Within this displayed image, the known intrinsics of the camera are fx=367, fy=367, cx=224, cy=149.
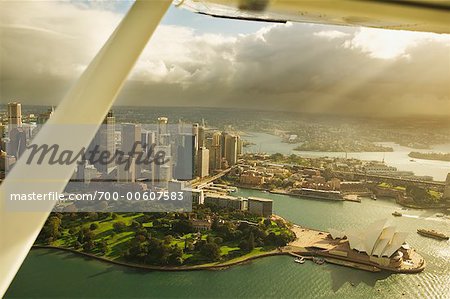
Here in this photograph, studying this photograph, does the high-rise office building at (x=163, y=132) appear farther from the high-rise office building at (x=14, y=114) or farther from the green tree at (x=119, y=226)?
the high-rise office building at (x=14, y=114)

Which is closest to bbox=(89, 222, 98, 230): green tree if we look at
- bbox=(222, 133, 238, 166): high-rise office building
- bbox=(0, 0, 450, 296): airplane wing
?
bbox=(222, 133, 238, 166): high-rise office building

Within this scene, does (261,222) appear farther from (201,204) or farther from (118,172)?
(118,172)

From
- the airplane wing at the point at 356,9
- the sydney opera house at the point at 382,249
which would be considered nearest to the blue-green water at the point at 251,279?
the sydney opera house at the point at 382,249

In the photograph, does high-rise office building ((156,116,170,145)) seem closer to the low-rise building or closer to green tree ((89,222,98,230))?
the low-rise building

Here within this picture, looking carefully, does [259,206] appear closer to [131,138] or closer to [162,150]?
[162,150]

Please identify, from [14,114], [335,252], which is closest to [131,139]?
[14,114]

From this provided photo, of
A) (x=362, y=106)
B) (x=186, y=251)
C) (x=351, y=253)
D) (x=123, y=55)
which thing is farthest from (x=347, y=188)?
(x=123, y=55)
